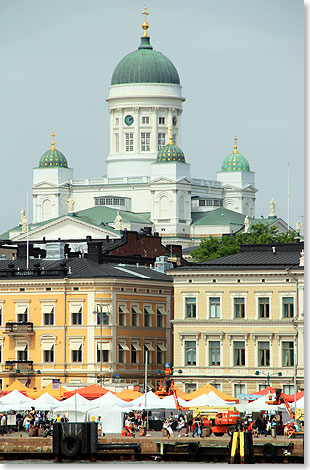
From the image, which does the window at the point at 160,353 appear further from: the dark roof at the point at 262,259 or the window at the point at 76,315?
the dark roof at the point at 262,259

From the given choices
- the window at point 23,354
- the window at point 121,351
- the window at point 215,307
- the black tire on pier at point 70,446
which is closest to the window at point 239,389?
the window at point 215,307

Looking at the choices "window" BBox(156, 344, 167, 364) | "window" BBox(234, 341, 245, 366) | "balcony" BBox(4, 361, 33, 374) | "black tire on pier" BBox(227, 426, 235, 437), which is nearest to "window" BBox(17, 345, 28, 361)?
"balcony" BBox(4, 361, 33, 374)

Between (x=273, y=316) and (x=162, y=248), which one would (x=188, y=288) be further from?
(x=162, y=248)

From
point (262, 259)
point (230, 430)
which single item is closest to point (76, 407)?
point (230, 430)

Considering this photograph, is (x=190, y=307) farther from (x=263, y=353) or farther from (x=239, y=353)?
(x=263, y=353)

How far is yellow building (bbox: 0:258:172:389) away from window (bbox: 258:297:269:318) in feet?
36.6

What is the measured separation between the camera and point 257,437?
90.1 meters

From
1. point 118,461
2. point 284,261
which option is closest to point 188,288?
point 284,261

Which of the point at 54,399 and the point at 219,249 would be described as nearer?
the point at 54,399

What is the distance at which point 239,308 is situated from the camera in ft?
372

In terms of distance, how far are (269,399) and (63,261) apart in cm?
3542

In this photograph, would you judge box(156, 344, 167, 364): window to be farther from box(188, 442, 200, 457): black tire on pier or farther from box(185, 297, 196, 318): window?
box(188, 442, 200, 457): black tire on pier

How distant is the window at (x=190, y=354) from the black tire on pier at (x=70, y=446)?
27902mm

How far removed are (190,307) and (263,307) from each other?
16.3 ft
